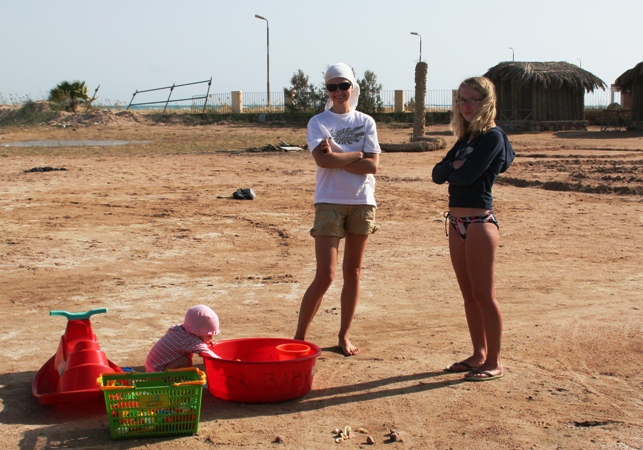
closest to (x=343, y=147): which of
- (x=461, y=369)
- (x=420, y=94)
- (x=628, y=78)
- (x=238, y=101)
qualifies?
(x=461, y=369)

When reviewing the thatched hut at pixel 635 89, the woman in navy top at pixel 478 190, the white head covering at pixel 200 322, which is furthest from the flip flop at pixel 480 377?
the thatched hut at pixel 635 89

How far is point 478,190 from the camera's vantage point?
4.57 meters

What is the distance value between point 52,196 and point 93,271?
5.16 m

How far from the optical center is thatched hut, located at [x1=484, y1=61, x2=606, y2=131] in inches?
1138

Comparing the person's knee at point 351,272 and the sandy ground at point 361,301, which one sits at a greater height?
the person's knee at point 351,272

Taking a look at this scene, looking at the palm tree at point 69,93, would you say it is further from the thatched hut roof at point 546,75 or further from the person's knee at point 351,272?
the person's knee at point 351,272

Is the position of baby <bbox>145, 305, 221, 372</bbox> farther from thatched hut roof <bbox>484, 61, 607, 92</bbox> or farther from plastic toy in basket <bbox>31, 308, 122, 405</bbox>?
thatched hut roof <bbox>484, 61, 607, 92</bbox>

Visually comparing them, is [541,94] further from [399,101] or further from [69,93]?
[69,93]

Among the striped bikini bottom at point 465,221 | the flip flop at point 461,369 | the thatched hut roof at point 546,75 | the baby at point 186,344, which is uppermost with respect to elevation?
the thatched hut roof at point 546,75

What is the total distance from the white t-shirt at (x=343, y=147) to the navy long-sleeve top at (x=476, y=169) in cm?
54

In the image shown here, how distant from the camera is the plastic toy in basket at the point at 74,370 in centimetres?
423

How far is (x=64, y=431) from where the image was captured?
3957mm

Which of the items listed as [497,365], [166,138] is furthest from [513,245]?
[166,138]

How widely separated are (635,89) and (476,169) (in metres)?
26.9
